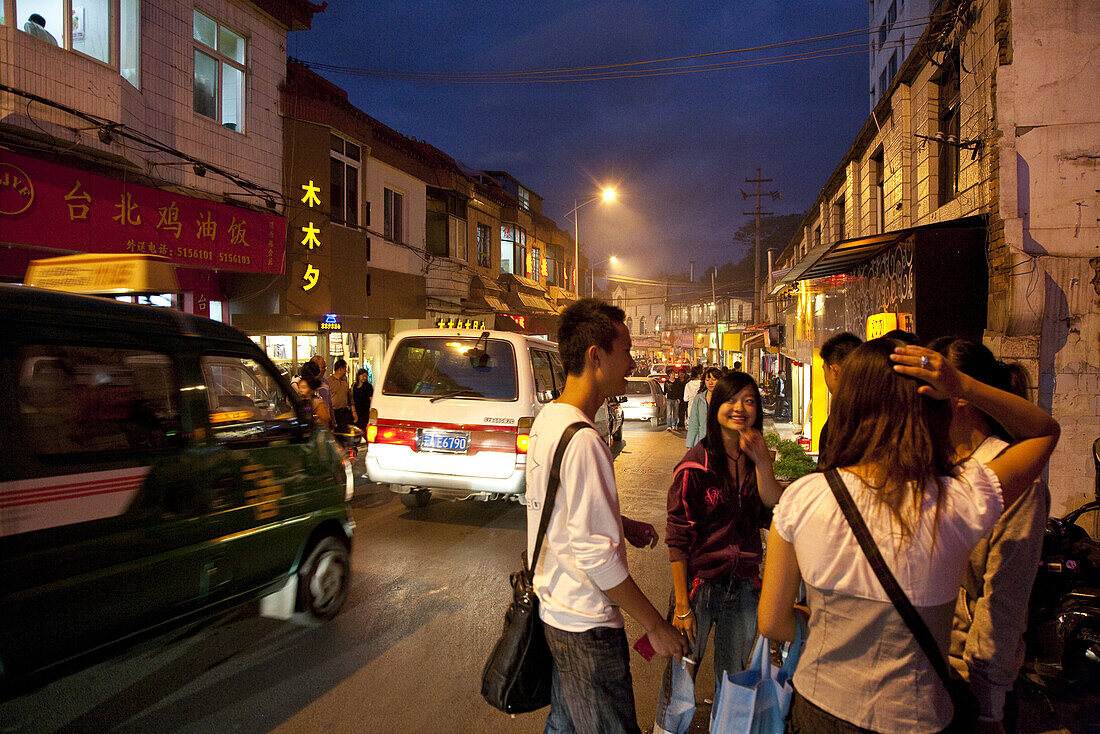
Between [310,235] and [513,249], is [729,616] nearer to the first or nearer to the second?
[310,235]

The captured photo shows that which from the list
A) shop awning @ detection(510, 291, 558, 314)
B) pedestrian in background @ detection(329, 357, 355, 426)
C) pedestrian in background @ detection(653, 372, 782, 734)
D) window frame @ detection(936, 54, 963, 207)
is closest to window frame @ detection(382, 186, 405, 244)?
pedestrian in background @ detection(329, 357, 355, 426)

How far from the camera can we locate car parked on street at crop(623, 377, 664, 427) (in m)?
19.5

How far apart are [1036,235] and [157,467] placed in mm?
8461

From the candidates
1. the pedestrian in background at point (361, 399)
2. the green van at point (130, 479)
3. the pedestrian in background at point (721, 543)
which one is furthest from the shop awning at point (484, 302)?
the pedestrian in background at point (721, 543)

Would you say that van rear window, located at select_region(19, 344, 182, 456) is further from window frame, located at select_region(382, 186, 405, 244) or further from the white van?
window frame, located at select_region(382, 186, 405, 244)

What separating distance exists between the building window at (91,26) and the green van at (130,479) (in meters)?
7.23

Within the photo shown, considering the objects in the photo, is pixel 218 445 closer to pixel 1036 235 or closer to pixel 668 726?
pixel 668 726

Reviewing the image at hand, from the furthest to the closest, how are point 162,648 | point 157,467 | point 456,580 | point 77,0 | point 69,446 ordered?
point 77,0 → point 456,580 → point 162,648 → point 157,467 → point 69,446

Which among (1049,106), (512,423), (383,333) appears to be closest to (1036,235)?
(1049,106)

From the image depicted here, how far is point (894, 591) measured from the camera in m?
Result: 1.59

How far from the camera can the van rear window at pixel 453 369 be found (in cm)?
690

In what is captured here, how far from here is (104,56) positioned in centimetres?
903

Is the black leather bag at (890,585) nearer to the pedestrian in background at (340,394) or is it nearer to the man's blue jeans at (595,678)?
the man's blue jeans at (595,678)

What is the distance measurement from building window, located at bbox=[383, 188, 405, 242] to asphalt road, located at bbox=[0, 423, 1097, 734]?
1325cm
